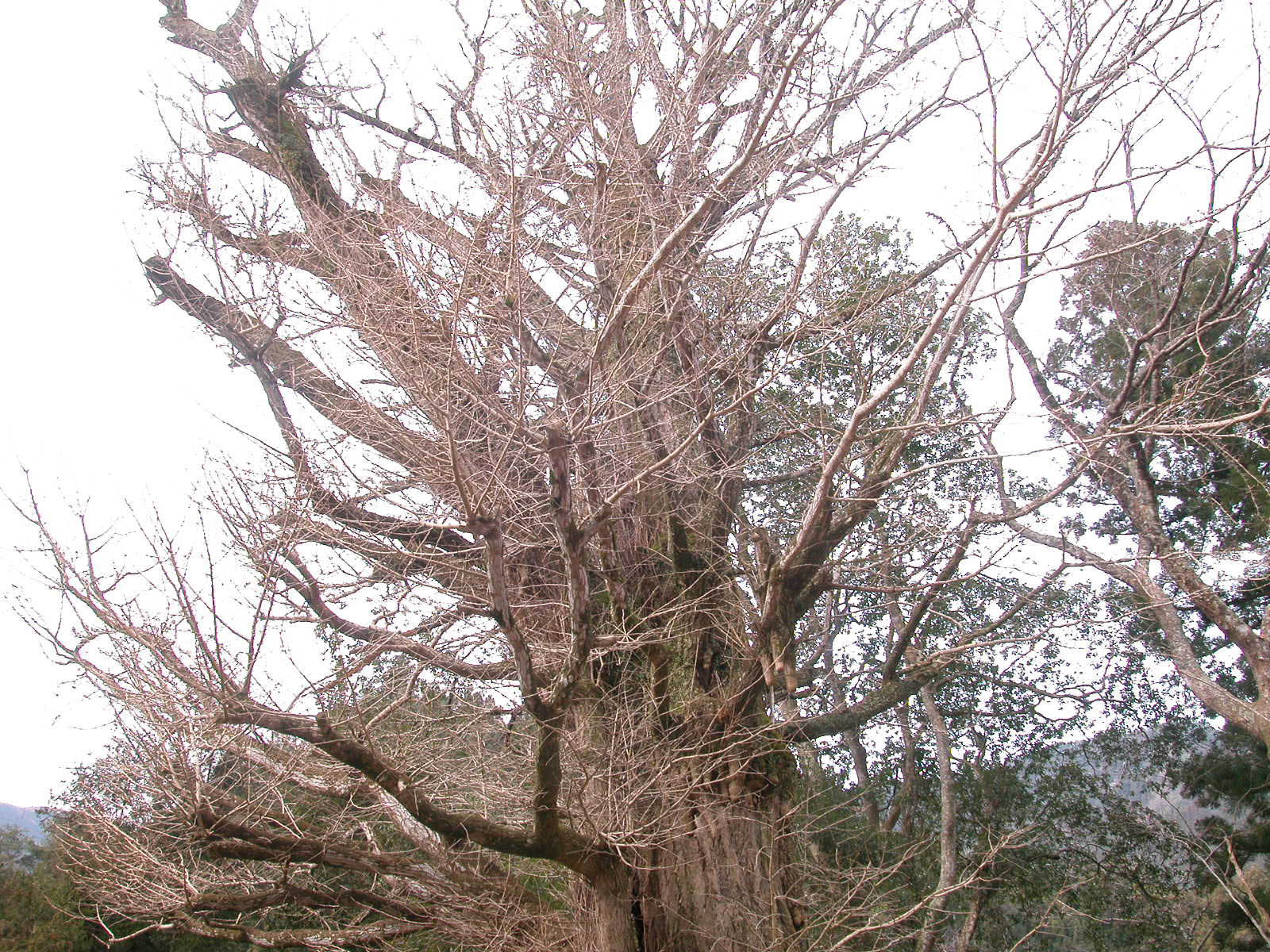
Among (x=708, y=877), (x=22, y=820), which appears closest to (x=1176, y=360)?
(x=708, y=877)

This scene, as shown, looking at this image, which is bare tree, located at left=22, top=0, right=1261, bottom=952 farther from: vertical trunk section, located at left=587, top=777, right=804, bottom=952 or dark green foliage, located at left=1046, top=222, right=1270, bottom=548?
dark green foliage, located at left=1046, top=222, right=1270, bottom=548

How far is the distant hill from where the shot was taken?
59.7 feet

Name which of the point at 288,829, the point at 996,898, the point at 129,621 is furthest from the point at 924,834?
the point at 129,621

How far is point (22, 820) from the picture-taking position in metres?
21.7

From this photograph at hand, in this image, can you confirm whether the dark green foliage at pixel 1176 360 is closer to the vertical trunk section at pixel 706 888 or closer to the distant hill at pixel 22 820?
the vertical trunk section at pixel 706 888

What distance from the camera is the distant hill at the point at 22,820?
59.7 ft

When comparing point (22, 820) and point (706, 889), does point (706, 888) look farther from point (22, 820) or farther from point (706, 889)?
point (22, 820)

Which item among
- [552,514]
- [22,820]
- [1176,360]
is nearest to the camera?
[552,514]

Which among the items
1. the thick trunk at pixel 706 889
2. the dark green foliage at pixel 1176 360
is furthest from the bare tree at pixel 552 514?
the dark green foliage at pixel 1176 360

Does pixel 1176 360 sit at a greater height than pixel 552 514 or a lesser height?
greater

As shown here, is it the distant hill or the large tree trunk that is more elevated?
the distant hill

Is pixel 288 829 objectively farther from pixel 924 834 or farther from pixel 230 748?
pixel 924 834

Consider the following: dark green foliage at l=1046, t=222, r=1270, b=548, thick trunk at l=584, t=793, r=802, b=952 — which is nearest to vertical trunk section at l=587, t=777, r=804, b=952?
thick trunk at l=584, t=793, r=802, b=952

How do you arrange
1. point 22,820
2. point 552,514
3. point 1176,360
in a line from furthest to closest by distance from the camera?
point 22,820
point 1176,360
point 552,514
